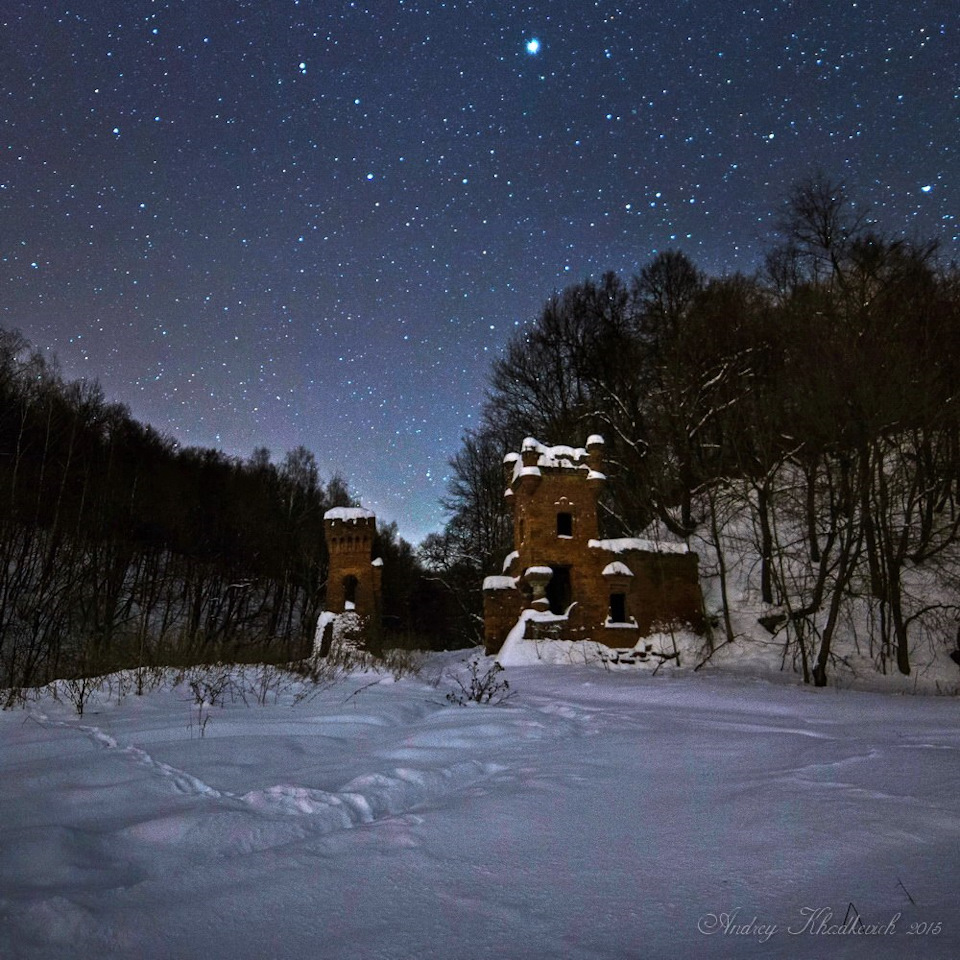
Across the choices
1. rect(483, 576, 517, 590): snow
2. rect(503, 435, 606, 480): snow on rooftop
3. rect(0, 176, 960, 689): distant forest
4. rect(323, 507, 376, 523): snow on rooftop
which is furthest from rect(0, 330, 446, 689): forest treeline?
rect(503, 435, 606, 480): snow on rooftop

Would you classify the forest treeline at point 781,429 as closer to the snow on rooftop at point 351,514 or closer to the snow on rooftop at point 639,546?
the snow on rooftop at point 639,546

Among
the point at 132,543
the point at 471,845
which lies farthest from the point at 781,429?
the point at 132,543

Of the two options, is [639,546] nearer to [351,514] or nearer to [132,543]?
[351,514]

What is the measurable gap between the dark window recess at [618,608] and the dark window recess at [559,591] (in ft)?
7.47

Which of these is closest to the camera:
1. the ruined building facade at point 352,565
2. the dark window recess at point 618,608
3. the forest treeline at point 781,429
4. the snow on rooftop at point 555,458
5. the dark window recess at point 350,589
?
the forest treeline at point 781,429

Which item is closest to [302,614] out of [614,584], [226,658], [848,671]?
[614,584]

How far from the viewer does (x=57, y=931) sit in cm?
175

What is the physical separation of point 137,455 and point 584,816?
35375 mm

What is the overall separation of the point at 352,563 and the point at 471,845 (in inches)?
1127

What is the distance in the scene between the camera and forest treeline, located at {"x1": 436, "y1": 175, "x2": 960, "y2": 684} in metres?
12.3

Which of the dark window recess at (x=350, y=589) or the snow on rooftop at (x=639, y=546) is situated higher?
the snow on rooftop at (x=639, y=546)

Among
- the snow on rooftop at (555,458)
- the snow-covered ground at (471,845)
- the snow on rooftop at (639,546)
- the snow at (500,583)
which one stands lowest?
the snow-covered ground at (471,845)

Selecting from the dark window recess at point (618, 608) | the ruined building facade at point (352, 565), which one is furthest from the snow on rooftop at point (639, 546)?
the ruined building facade at point (352, 565)

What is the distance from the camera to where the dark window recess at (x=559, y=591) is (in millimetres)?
24062
